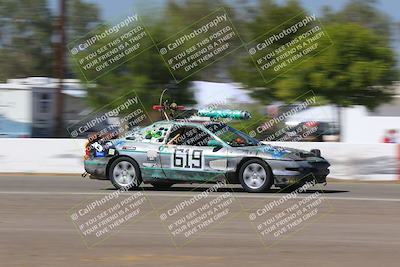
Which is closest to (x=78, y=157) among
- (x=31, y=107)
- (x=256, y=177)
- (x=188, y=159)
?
(x=188, y=159)

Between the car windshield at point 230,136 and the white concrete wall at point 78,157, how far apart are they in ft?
14.7

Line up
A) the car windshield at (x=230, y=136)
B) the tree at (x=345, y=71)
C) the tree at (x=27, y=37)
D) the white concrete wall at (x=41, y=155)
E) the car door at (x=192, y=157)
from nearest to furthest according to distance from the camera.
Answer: the car door at (x=192, y=157)
the car windshield at (x=230, y=136)
the white concrete wall at (x=41, y=155)
the tree at (x=345, y=71)
the tree at (x=27, y=37)

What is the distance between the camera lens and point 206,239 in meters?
9.35

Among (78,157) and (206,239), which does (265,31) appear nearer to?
(78,157)

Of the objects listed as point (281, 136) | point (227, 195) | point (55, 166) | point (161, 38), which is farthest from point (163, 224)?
point (161, 38)

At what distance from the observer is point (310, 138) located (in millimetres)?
32469

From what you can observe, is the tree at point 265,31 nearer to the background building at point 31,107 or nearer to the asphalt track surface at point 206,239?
the background building at point 31,107

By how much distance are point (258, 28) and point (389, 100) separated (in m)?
7.86

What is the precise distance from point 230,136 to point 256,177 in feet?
3.01

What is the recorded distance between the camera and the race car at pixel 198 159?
1462cm

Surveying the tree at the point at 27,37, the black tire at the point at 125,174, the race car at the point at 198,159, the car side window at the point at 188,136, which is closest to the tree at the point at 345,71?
the race car at the point at 198,159

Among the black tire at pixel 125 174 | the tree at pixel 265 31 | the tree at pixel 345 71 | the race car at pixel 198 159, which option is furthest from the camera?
the tree at pixel 265 31

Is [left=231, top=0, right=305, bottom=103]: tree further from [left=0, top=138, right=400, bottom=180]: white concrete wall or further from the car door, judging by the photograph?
the car door

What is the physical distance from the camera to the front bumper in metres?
14.5
